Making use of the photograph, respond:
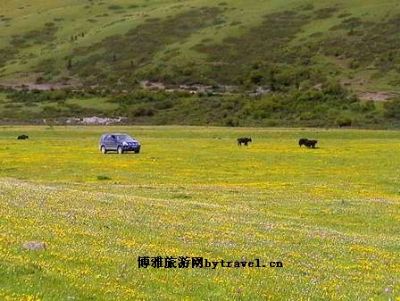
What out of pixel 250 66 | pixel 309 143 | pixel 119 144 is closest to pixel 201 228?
pixel 119 144

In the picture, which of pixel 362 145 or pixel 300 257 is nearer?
pixel 300 257

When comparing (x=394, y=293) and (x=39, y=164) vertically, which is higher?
(x=394, y=293)

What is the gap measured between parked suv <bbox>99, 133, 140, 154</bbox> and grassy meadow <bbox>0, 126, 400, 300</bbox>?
10843 mm

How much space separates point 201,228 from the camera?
23.7 metres

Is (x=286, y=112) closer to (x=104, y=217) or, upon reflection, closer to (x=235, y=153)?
(x=235, y=153)

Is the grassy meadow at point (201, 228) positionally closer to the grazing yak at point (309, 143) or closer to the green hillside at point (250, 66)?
the grazing yak at point (309, 143)

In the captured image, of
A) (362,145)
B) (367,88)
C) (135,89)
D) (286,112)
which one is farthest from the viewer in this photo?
(135,89)

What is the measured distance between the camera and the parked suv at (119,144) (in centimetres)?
7469

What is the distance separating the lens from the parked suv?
245ft

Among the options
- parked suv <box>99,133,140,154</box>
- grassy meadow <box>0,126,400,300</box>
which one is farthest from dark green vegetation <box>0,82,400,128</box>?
grassy meadow <box>0,126,400,300</box>

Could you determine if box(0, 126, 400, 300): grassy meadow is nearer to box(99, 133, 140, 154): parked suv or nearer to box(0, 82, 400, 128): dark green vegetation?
box(99, 133, 140, 154): parked suv

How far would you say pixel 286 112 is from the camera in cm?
13738

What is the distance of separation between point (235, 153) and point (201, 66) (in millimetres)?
99370

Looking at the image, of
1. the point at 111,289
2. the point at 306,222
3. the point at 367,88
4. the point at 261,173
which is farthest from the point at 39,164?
the point at 367,88
